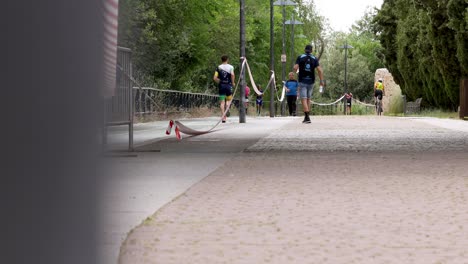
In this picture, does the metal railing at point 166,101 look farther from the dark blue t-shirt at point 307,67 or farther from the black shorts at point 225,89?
the dark blue t-shirt at point 307,67

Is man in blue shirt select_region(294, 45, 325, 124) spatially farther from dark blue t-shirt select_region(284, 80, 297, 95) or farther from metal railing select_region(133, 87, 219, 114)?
dark blue t-shirt select_region(284, 80, 297, 95)

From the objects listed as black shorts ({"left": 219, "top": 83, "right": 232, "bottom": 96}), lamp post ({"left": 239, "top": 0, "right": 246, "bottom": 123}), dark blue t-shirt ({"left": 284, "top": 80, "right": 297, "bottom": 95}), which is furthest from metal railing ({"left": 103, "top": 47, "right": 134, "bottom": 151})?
dark blue t-shirt ({"left": 284, "top": 80, "right": 297, "bottom": 95})

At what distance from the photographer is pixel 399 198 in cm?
780

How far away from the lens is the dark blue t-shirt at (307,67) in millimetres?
27641

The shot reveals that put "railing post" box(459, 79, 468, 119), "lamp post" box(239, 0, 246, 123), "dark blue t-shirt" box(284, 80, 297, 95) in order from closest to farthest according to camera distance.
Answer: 1. "lamp post" box(239, 0, 246, 123)
2. "railing post" box(459, 79, 468, 119)
3. "dark blue t-shirt" box(284, 80, 297, 95)

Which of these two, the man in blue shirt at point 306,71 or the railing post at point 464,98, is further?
the railing post at point 464,98

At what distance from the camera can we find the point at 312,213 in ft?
22.1

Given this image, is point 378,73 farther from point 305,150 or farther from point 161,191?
point 161,191

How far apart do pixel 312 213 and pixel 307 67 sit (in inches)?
832

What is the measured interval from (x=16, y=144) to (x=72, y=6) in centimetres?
12

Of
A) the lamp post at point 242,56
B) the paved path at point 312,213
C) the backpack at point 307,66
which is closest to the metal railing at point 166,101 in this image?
the lamp post at point 242,56

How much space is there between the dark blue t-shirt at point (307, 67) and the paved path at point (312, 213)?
14.2 meters

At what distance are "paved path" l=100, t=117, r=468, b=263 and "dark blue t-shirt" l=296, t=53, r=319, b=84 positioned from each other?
14.2 m

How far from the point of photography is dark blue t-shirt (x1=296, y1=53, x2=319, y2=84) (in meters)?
27.6
